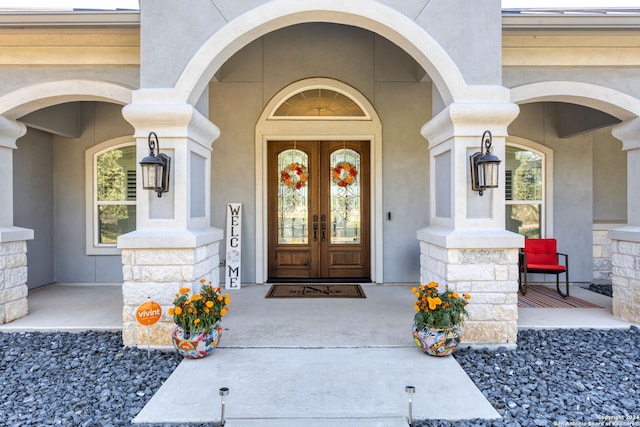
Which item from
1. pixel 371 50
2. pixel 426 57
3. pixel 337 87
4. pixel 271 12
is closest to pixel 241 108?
pixel 337 87

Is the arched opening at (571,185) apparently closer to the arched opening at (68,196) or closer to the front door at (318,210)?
the front door at (318,210)

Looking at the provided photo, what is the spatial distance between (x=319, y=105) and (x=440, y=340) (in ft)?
14.3

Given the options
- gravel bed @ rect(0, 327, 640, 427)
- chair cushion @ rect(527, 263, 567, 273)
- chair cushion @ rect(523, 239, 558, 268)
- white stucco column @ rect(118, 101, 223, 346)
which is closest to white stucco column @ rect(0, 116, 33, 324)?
gravel bed @ rect(0, 327, 640, 427)

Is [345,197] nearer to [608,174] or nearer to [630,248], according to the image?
[630,248]

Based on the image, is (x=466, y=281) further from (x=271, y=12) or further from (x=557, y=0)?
(x=557, y=0)

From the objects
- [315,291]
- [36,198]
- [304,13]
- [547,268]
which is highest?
[304,13]

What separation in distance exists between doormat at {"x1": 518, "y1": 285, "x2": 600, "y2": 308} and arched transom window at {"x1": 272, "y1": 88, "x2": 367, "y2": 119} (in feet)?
12.1

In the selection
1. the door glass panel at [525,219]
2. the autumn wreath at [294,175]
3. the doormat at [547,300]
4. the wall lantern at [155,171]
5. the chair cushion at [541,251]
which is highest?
the autumn wreath at [294,175]

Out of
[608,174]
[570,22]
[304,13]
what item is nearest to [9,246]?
[304,13]

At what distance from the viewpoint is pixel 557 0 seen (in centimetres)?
688

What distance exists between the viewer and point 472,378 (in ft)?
10.3

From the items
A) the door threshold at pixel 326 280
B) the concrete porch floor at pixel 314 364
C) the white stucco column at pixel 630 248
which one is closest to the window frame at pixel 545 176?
the concrete porch floor at pixel 314 364

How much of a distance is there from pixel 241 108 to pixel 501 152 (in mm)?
4167

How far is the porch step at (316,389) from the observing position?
2566 millimetres
